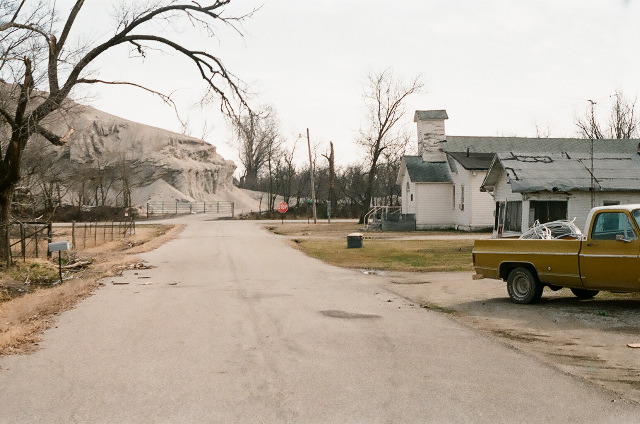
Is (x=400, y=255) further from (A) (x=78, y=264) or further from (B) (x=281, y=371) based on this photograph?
(B) (x=281, y=371)

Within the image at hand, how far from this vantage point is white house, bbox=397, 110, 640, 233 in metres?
30.9

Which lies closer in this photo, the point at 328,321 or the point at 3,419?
the point at 3,419

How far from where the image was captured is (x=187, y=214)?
87812 millimetres

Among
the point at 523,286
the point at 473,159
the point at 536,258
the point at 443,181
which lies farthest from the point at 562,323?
the point at 443,181

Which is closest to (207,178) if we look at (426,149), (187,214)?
(187,214)

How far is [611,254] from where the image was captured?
11492 millimetres

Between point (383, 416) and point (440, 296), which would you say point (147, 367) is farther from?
point (440, 296)

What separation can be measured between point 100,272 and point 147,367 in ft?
45.2

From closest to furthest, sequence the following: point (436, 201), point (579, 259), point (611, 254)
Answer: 1. point (611, 254)
2. point (579, 259)
3. point (436, 201)

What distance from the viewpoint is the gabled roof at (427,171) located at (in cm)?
5072

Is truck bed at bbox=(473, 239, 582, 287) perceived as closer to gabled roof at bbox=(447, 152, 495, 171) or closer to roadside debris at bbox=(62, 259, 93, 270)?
roadside debris at bbox=(62, 259, 93, 270)

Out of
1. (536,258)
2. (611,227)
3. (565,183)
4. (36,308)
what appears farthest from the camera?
(565,183)

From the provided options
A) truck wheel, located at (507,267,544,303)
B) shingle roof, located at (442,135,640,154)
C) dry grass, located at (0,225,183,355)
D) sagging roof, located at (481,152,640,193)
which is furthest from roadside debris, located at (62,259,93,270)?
shingle roof, located at (442,135,640,154)

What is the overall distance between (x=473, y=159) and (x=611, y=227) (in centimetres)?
3708
